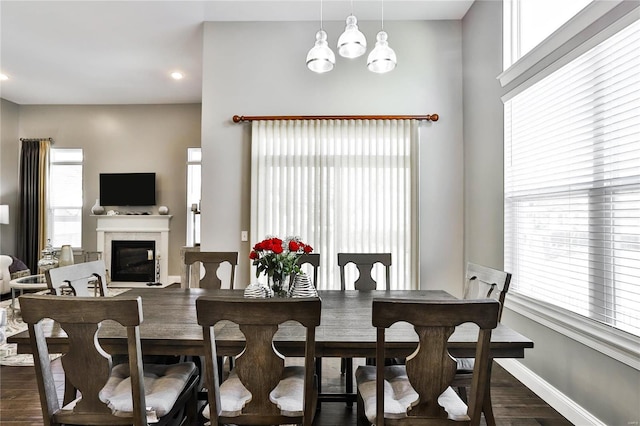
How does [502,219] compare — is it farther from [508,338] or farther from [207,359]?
[207,359]

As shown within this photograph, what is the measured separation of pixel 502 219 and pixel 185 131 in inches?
217

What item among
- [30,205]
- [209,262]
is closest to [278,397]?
[209,262]

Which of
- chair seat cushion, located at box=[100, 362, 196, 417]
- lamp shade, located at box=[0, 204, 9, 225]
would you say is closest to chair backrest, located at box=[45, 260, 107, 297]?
chair seat cushion, located at box=[100, 362, 196, 417]

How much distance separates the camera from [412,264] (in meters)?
3.60

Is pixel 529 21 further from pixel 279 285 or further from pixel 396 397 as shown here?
pixel 396 397

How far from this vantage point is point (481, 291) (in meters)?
2.12

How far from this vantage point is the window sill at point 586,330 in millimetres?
1721

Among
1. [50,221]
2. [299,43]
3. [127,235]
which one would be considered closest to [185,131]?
[127,235]

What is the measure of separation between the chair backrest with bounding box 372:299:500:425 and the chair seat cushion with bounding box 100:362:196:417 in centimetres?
88

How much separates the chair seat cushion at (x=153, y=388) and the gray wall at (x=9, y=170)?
6349 mm

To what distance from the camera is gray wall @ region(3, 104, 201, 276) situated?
648cm

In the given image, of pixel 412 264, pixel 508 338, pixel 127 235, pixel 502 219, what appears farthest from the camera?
pixel 127 235

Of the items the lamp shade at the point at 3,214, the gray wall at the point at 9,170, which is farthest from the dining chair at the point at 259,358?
the gray wall at the point at 9,170

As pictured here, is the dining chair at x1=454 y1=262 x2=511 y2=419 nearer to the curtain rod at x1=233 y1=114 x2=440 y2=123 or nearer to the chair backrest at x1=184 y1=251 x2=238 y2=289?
the chair backrest at x1=184 y1=251 x2=238 y2=289
